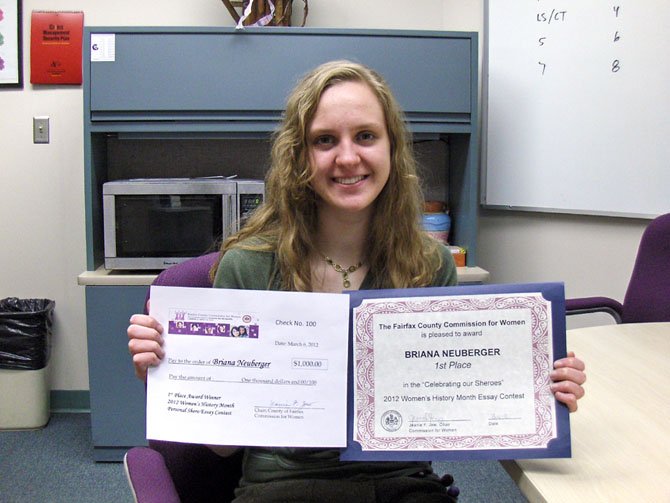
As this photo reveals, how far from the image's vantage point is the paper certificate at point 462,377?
2.75 ft

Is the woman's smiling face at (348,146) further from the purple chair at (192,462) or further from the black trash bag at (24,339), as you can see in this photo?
the black trash bag at (24,339)

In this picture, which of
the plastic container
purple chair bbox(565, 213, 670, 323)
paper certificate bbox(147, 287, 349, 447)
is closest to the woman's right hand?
paper certificate bbox(147, 287, 349, 447)

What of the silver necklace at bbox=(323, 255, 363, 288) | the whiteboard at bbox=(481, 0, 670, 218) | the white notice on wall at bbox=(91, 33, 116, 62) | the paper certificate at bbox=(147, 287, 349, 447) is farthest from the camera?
the white notice on wall at bbox=(91, 33, 116, 62)

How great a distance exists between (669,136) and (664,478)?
1.68m

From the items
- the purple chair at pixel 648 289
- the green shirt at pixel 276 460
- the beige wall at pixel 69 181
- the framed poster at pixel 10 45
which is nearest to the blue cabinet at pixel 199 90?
the beige wall at pixel 69 181

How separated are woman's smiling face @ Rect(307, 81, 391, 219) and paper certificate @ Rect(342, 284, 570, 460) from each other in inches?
11.1

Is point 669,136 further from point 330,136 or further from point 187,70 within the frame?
point 187,70

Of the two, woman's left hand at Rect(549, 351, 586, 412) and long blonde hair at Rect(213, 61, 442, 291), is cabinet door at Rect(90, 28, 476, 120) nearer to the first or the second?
long blonde hair at Rect(213, 61, 442, 291)

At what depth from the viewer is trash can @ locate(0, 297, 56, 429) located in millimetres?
2615

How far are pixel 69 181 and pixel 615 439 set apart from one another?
8.70 ft

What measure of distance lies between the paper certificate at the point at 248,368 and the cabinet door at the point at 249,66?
1.61 metres

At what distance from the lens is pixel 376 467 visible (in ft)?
3.35

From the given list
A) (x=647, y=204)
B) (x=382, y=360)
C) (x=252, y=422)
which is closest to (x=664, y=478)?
(x=382, y=360)
